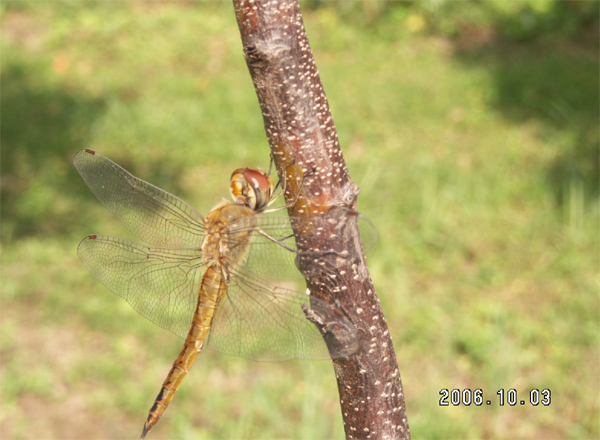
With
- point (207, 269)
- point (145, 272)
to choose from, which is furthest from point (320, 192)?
point (145, 272)

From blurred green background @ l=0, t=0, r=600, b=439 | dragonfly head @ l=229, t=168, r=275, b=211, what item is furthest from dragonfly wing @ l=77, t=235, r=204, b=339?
blurred green background @ l=0, t=0, r=600, b=439

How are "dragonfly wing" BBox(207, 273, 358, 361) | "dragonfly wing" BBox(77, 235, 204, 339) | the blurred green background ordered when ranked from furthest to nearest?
1. the blurred green background
2. "dragonfly wing" BBox(77, 235, 204, 339)
3. "dragonfly wing" BBox(207, 273, 358, 361)

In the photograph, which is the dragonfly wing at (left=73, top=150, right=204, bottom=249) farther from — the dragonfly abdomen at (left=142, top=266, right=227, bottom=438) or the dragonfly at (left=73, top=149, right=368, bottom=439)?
the dragonfly abdomen at (left=142, top=266, right=227, bottom=438)

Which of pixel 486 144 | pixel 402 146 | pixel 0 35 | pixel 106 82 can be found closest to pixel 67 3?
pixel 0 35

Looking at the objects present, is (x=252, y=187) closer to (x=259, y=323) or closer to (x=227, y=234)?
(x=227, y=234)

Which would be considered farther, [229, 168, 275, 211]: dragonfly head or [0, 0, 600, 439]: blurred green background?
[0, 0, 600, 439]: blurred green background

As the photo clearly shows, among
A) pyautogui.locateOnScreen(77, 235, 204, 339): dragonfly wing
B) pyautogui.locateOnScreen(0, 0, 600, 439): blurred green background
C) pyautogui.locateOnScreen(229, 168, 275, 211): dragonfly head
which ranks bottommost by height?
pyautogui.locateOnScreen(77, 235, 204, 339): dragonfly wing

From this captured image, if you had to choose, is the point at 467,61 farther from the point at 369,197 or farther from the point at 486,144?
the point at 369,197
